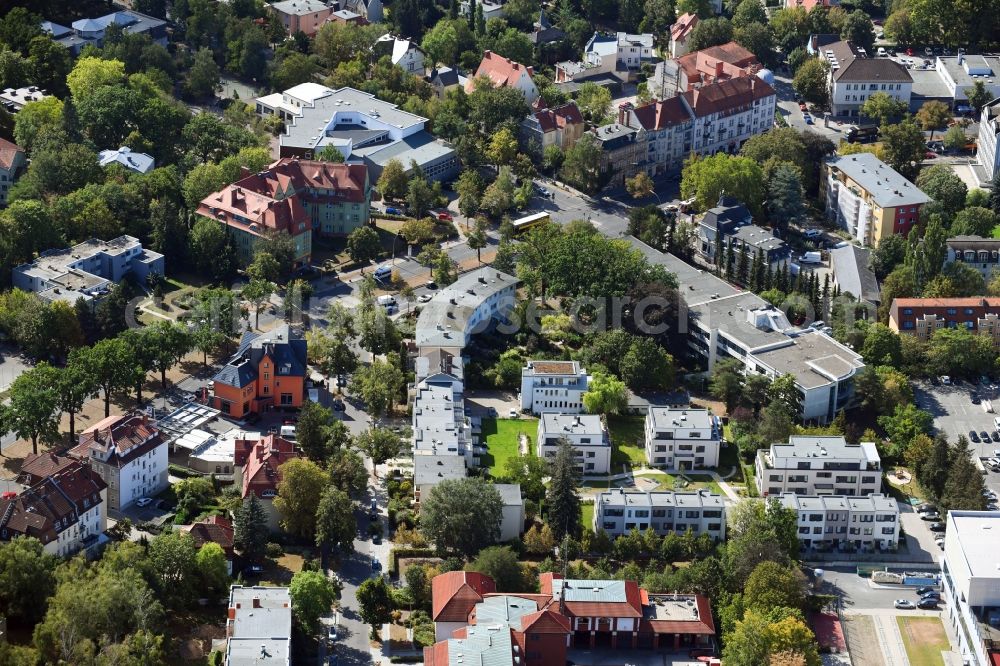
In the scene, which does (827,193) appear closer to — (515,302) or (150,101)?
(515,302)

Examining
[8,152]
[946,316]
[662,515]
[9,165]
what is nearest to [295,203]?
[9,165]

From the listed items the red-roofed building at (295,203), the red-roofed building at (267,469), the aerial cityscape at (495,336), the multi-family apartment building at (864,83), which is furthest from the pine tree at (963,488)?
the multi-family apartment building at (864,83)

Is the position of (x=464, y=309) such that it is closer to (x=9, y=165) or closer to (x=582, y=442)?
(x=582, y=442)

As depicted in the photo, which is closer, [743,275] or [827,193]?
[743,275]

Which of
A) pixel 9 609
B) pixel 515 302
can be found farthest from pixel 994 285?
pixel 9 609

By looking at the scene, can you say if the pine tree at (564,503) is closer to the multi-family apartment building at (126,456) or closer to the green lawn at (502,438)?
the green lawn at (502,438)
